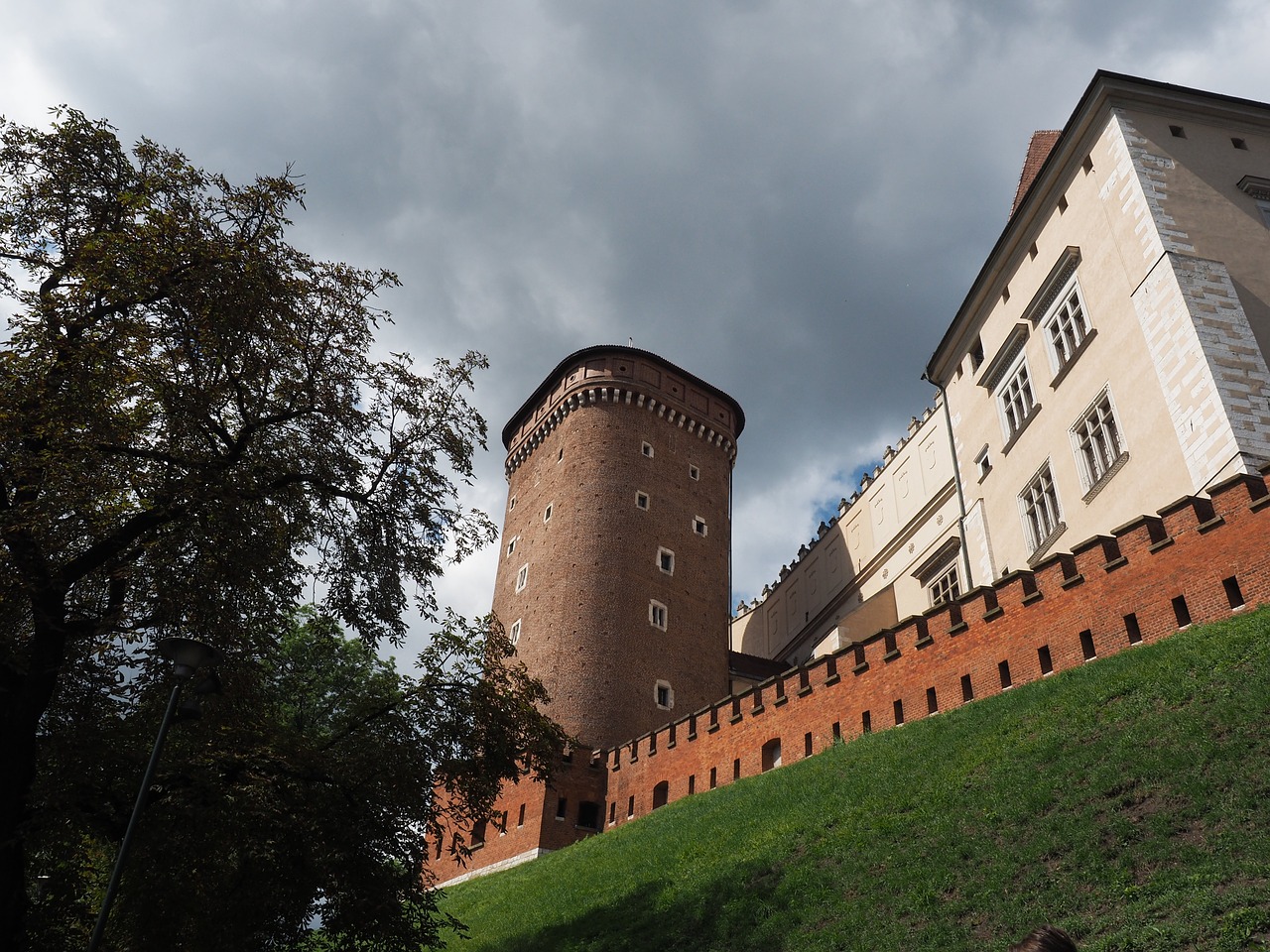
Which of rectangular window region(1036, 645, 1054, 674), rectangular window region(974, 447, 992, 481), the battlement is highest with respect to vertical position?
rectangular window region(974, 447, 992, 481)

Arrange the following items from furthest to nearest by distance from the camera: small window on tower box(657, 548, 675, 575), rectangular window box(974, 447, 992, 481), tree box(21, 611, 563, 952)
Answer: small window on tower box(657, 548, 675, 575) → rectangular window box(974, 447, 992, 481) → tree box(21, 611, 563, 952)

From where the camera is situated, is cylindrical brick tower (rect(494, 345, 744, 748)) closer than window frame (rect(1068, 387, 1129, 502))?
No

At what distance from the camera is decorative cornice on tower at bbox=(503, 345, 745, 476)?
129ft

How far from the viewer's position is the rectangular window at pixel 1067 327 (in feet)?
68.7

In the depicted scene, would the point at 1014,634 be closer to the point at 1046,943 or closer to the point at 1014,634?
the point at 1014,634

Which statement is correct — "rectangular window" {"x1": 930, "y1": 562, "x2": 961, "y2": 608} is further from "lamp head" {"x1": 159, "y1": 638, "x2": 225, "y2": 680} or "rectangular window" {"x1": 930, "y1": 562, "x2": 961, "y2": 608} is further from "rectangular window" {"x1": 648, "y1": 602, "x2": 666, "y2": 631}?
"lamp head" {"x1": 159, "y1": 638, "x2": 225, "y2": 680}

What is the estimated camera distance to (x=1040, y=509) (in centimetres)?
2186

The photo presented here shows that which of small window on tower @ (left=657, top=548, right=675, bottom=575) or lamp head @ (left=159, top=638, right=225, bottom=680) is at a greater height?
small window on tower @ (left=657, top=548, right=675, bottom=575)

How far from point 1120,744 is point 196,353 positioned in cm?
1162

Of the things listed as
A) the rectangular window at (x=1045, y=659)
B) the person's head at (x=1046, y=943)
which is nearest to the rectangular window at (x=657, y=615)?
the rectangular window at (x=1045, y=659)

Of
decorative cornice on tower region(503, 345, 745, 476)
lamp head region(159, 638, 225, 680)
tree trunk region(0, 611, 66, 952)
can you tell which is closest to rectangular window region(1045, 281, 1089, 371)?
lamp head region(159, 638, 225, 680)

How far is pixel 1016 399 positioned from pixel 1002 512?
8.94 feet

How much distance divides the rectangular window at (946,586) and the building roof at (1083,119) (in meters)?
7.77

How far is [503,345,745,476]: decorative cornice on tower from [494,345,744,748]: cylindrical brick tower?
0.06 m
